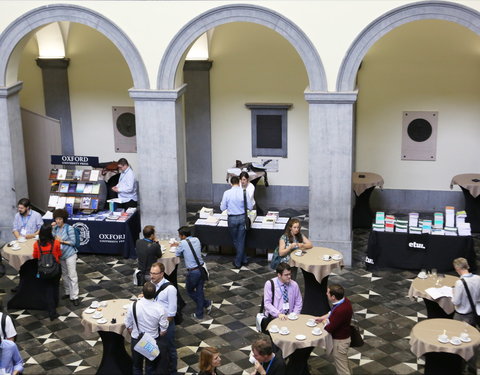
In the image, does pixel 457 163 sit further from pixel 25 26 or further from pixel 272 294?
pixel 25 26

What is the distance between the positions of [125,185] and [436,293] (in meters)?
6.65

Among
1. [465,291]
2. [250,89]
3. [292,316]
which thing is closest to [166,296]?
[292,316]

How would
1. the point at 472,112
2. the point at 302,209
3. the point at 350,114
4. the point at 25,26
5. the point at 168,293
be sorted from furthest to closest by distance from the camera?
the point at 302,209
the point at 472,112
the point at 25,26
the point at 350,114
the point at 168,293

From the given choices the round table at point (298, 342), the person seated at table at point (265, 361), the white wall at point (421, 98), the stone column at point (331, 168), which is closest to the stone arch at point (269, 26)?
the stone column at point (331, 168)

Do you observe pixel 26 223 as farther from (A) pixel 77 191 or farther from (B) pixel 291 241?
(B) pixel 291 241

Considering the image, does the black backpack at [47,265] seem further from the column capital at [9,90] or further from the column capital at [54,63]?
the column capital at [54,63]

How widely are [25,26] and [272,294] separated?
287 inches

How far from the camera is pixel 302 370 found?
946cm

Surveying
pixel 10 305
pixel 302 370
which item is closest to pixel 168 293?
pixel 302 370

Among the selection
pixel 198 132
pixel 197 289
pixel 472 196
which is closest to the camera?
pixel 197 289

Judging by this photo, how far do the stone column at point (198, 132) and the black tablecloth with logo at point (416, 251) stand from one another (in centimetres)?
496

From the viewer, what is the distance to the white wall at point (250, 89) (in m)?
16.3

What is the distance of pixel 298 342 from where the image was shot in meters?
8.99

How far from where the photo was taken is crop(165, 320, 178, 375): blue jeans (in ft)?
30.8
